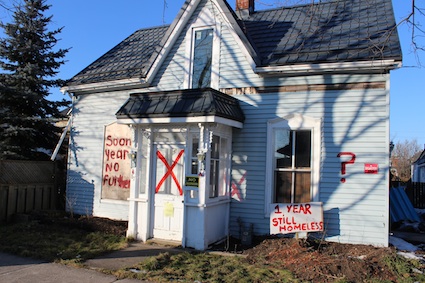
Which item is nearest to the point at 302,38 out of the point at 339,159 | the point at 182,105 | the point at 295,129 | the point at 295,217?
the point at 295,129

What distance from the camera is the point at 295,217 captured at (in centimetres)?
798

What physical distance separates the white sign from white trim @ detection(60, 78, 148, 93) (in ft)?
17.9

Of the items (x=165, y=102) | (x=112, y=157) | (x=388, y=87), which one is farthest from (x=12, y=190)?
(x=388, y=87)

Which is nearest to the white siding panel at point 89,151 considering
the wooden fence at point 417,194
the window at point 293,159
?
the window at point 293,159

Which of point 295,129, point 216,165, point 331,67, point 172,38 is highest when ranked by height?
point 172,38

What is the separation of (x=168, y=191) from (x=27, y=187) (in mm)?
5163

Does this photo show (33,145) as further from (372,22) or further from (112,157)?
(372,22)

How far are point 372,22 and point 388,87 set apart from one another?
218cm

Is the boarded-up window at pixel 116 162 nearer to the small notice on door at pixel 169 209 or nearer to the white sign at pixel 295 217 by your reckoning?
the small notice on door at pixel 169 209

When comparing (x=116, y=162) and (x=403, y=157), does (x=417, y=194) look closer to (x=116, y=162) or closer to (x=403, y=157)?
(x=116, y=162)

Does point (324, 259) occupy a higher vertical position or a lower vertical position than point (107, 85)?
lower

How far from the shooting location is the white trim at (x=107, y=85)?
10610mm

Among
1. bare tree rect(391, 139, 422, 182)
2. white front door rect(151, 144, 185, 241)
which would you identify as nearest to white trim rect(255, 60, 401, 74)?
white front door rect(151, 144, 185, 241)

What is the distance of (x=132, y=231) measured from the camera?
867 cm
